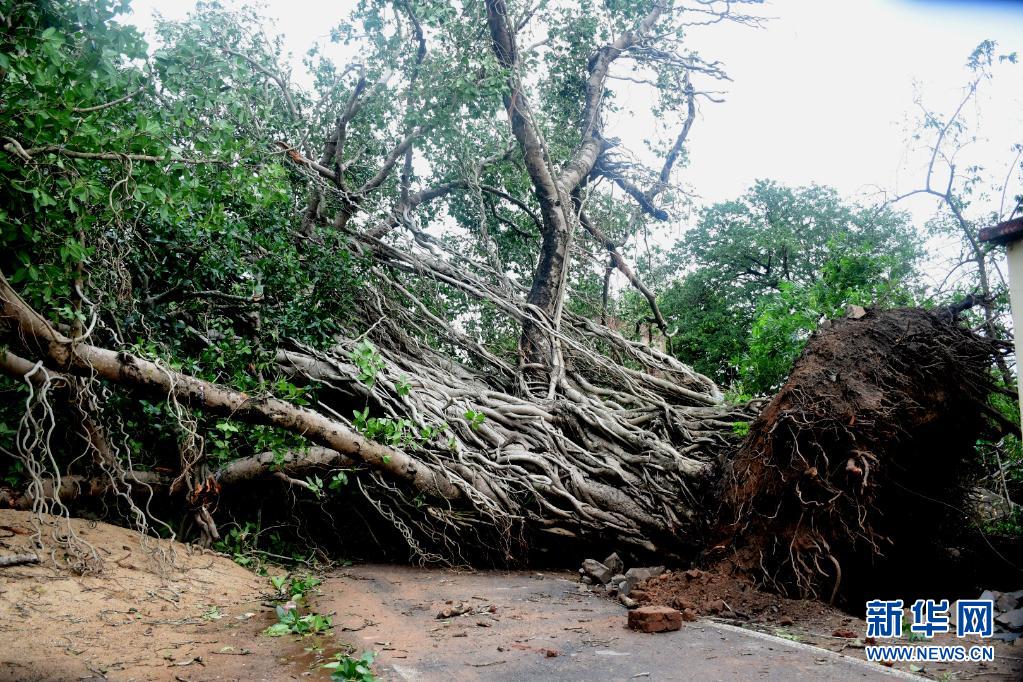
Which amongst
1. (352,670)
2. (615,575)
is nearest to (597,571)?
(615,575)

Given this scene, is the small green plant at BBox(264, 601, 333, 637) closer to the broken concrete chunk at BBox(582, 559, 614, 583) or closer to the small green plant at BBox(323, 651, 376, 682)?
the small green plant at BBox(323, 651, 376, 682)

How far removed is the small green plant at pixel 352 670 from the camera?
3035 millimetres

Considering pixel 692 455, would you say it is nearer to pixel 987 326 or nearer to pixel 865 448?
pixel 865 448

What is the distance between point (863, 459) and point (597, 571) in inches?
83.6

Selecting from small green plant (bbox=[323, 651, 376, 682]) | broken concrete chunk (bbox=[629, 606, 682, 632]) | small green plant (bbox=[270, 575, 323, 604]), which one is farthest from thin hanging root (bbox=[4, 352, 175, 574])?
broken concrete chunk (bbox=[629, 606, 682, 632])

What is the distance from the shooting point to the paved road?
3.18 m

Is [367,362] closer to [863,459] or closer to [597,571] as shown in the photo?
[597,571]

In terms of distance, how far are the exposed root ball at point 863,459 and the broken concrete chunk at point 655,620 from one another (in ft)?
3.73

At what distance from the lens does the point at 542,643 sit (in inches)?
146

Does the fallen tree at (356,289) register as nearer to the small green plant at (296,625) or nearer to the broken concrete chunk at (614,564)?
the broken concrete chunk at (614,564)

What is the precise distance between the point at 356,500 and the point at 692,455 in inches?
128

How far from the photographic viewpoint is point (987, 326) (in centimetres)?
555

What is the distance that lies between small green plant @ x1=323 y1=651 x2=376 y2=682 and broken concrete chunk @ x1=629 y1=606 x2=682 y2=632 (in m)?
1.53

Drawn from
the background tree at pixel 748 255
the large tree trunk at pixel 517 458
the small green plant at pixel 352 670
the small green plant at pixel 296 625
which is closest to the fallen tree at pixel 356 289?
the large tree trunk at pixel 517 458
